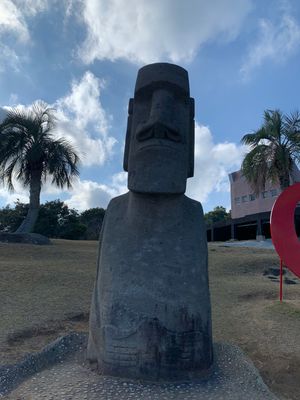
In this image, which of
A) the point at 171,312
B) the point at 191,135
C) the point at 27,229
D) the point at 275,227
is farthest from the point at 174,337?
the point at 27,229

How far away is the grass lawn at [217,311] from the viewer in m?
5.45

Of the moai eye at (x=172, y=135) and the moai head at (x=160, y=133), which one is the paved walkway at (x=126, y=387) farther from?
the moai eye at (x=172, y=135)

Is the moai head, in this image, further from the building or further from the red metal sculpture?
the building

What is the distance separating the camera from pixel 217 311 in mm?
7801

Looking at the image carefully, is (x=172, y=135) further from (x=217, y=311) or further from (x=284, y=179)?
(x=284, y=179)

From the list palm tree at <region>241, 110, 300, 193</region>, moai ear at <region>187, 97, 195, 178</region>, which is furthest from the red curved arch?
palm tree at <region>241, 110, 300, 193</region>

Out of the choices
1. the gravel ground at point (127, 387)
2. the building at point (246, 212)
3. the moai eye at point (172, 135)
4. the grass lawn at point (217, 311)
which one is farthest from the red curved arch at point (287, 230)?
the building at point (246, 212)

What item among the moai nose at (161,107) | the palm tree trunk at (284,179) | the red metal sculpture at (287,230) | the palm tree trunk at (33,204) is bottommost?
the red metal sculpture at (287,230)

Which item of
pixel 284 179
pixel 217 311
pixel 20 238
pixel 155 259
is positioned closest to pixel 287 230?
pixel 217 311

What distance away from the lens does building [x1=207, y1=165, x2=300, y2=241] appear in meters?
28.2

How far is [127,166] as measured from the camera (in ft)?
15.8

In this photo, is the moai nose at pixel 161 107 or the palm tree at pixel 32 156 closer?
the moai nose at pixel 161 107

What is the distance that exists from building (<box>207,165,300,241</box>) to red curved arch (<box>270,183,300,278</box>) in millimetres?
18080

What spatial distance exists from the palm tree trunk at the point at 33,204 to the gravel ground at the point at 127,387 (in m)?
15.0
